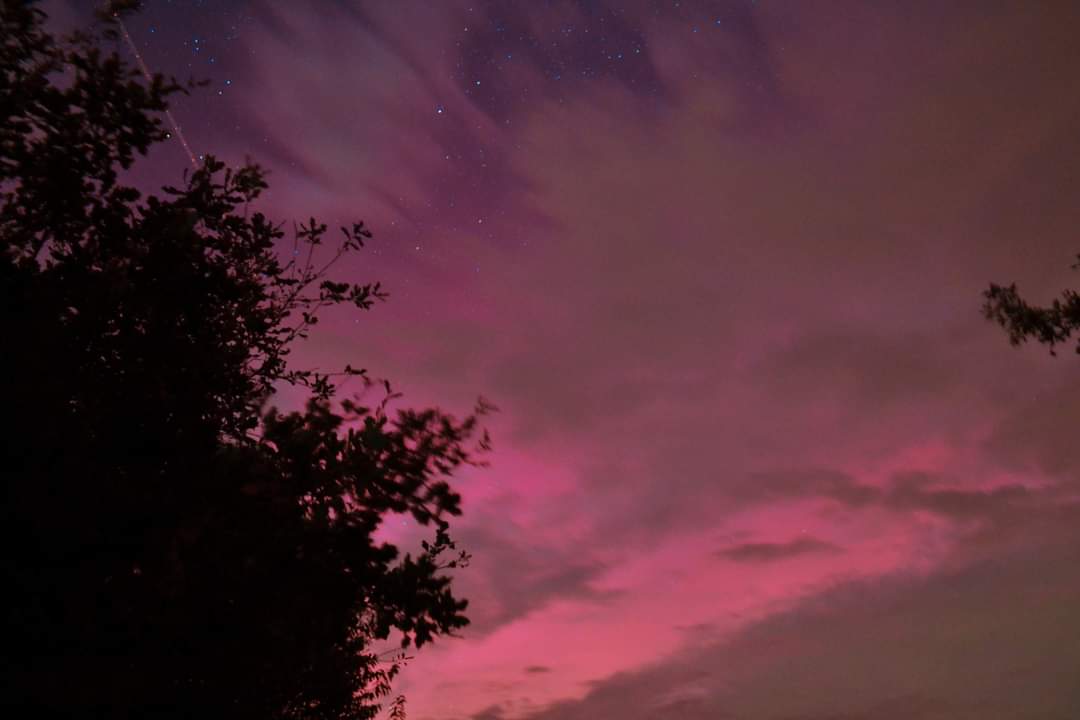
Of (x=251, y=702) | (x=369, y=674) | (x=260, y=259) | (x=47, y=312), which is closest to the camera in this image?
(x=47, y=312)

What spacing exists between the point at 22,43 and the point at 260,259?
3941mm

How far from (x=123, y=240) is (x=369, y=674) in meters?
16.4

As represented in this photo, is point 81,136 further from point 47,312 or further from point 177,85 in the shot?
point 47,312

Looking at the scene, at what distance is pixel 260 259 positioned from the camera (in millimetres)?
11672

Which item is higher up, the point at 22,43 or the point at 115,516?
the point at 22,43

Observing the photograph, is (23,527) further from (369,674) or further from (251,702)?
(369,674)

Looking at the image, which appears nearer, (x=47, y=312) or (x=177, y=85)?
(x=47, y=312)

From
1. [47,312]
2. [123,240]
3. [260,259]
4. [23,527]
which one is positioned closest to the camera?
[23,527]

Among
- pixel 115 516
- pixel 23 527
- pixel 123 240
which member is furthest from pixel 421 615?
pixel 123 240

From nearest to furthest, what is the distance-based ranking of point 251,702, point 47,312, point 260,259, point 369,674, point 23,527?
point 23,527 < point 47,312 < point 251,702 < point 260,259 < point 369,674

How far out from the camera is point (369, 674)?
72.0 feet

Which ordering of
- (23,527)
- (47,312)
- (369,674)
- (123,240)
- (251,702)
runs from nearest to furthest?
(23,527), (47,312), (251,702), (123,240), (369,674)

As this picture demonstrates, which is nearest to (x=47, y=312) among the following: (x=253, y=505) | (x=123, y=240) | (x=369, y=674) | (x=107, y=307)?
(x=107, y=307)

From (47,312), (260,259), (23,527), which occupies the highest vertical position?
(260,259)
